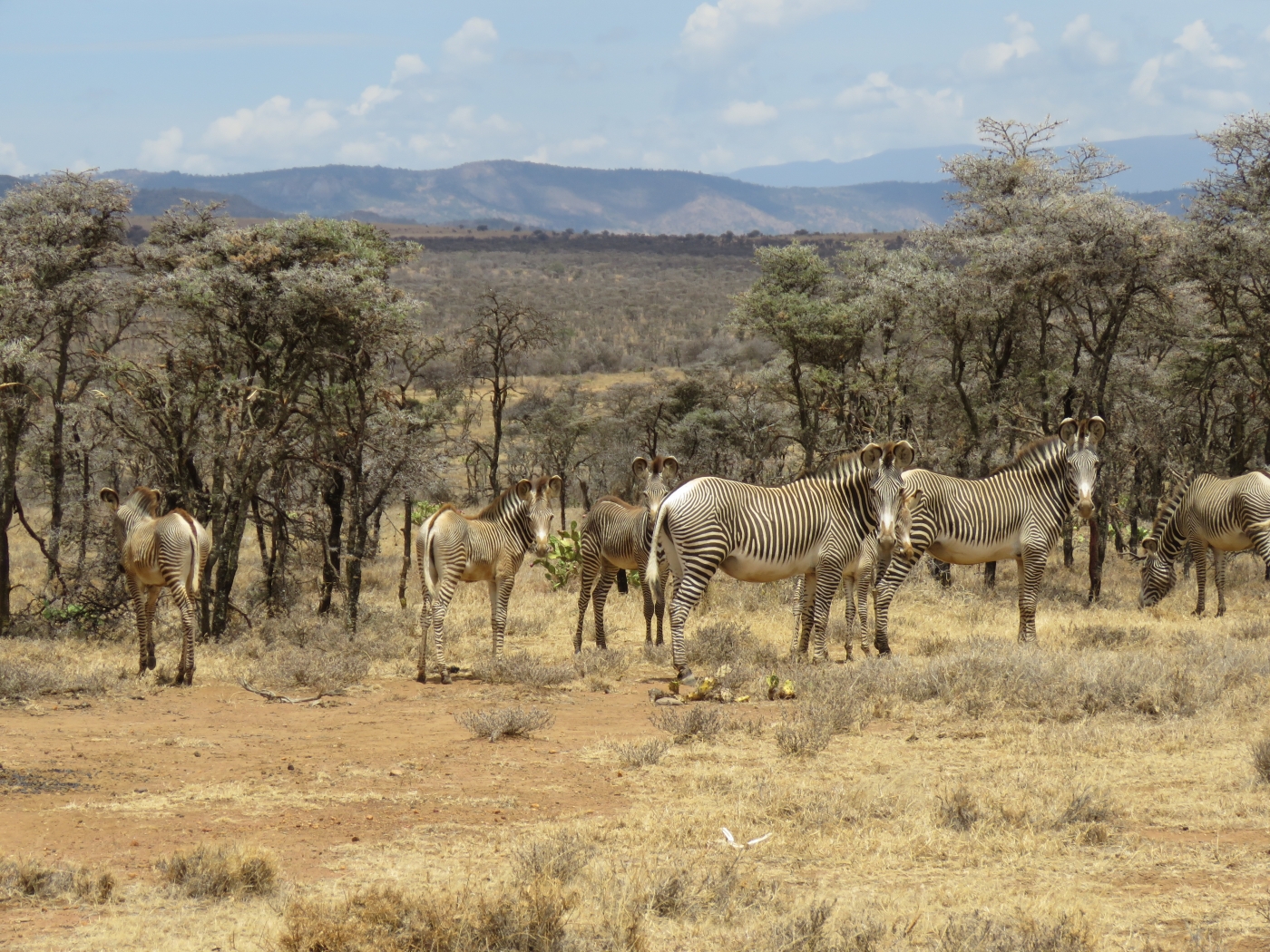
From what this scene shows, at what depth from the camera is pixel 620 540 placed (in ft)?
48.4

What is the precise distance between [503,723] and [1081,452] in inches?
344

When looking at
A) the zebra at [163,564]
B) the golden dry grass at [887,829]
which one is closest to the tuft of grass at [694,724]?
the golden dry grass at [887,829]

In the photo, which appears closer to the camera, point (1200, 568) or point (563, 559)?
point (1200, 568)

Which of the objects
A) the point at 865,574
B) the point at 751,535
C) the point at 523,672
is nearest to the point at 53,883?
the point at 523,672

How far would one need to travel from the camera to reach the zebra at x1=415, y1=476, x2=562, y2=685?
13.6 m

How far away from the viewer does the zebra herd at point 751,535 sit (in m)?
12.9

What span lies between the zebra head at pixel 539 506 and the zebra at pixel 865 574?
3.26m

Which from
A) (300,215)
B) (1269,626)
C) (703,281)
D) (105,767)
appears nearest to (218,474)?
(300,215)

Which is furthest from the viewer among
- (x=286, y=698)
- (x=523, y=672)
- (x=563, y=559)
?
(x=563, y=559)

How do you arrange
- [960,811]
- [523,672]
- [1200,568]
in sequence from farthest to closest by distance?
[1200,568] → [523,672] → [960,811]

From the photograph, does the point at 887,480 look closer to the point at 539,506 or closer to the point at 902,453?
the point at 902,453

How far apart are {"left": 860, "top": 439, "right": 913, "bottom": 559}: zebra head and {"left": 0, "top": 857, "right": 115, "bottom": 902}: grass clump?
891 centimetres

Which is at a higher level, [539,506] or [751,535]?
[539,506]

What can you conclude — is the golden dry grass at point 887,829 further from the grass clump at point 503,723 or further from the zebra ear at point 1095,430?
the zebra ear at point 1095,430
